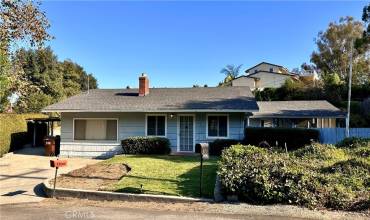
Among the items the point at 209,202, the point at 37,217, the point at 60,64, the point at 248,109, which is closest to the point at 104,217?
the point at 37,217

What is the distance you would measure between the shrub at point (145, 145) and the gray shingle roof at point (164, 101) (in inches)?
62.6

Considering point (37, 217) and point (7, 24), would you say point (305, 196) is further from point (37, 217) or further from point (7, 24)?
point (7, 24)

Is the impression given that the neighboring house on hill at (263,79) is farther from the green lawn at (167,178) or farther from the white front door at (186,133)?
the green lawn at (167,178)

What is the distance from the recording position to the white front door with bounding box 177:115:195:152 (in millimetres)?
20078

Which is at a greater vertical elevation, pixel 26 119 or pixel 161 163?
pixel 26 119

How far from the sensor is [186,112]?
19.9 metres

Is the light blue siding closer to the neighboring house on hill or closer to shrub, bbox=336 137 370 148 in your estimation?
shrub, bbox=336 137 370 148

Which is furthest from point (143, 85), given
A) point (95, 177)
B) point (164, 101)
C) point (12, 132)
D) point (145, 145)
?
point (95, 177)

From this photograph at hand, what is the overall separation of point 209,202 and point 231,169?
118cm

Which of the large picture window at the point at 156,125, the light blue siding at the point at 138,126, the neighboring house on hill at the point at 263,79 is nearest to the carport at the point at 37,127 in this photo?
the light blue siding at the point at 138,126

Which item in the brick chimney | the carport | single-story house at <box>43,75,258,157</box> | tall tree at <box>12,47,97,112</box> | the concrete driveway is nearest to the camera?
the concrete driveway

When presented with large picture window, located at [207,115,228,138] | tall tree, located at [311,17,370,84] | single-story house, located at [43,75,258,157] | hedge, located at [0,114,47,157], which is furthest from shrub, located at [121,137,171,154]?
tall tree, located at [311,17,370,84]

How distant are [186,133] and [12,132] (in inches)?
413

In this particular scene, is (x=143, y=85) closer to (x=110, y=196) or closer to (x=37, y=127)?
(x=37, y=127)
